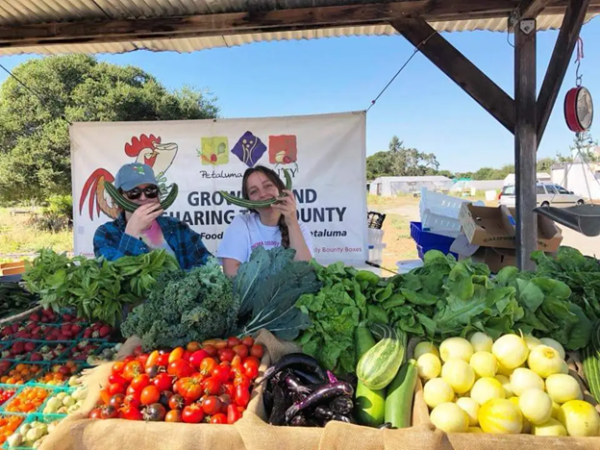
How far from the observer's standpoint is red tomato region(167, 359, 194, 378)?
1.86m

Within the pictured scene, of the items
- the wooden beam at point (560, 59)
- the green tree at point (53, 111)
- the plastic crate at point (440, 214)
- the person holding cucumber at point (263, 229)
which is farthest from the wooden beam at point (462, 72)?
the green tree at point (53, 111)

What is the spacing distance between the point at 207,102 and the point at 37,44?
52.5 feet

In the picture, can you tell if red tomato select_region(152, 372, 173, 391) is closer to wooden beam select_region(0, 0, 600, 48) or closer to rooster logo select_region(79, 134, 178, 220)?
wooden beam select_region(0, 0, 600, 48)

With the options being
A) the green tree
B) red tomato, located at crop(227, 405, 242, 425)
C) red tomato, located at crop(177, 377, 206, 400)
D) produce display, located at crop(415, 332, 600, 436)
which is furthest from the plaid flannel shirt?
the green tree

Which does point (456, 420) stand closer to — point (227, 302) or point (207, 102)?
point (227, 302)

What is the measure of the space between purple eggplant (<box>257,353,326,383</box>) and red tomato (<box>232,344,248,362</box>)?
20 centimetres

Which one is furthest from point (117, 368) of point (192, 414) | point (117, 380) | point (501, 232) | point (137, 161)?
point (501, 232)

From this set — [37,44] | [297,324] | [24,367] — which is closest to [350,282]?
[297,324]

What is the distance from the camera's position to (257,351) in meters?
2.08

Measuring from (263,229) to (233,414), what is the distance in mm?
2483

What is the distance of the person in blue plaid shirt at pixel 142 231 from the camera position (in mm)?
3488

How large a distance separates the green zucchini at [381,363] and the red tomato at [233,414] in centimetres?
56

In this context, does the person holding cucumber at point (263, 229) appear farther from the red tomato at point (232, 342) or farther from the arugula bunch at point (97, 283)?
the red tomato at point (232, 342)

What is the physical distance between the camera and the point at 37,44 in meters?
4.84
